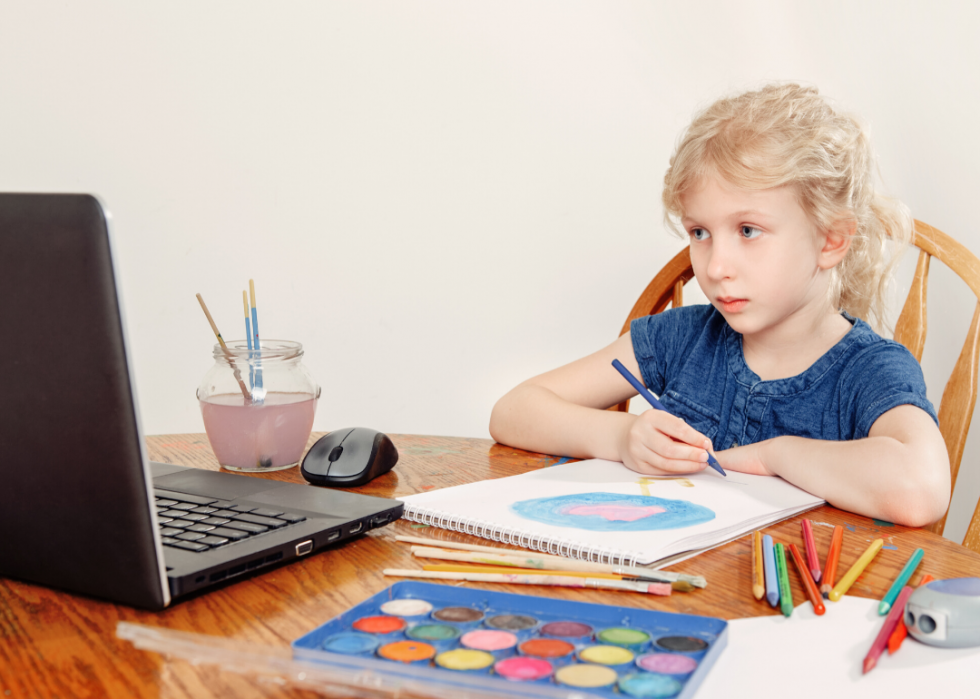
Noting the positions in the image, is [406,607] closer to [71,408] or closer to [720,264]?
[71,408]

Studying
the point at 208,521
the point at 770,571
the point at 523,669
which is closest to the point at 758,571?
the point at 770,571

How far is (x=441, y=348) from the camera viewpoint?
5.82ft

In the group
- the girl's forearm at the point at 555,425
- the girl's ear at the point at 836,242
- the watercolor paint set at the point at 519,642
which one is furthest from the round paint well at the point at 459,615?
the girl's ear at the point at 836,242

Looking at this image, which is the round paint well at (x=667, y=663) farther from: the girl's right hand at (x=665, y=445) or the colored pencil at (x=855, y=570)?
the girl's right hand at (x=665, y=445)

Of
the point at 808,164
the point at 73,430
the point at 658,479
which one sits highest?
the point at 808,164

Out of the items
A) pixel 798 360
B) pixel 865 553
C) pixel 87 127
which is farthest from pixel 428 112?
pixel 865 553

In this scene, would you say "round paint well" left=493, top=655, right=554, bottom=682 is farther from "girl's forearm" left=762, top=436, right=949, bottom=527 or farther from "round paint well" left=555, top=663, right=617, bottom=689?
"girl's forearm" left=762, top=436, right=949, bottom=527

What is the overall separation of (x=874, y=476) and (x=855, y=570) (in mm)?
194

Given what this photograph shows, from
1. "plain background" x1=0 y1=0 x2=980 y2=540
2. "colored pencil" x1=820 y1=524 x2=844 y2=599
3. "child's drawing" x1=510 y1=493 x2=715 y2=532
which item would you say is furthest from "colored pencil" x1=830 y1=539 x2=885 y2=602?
"plain background" x1=0 y1=0 x2=980 y2=540

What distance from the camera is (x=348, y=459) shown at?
0.77 metres

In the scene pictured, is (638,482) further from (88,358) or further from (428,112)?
(428,112)

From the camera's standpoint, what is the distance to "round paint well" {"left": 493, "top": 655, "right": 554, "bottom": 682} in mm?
366

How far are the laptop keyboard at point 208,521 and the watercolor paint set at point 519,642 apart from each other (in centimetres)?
A: 15

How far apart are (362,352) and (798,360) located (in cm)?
98
